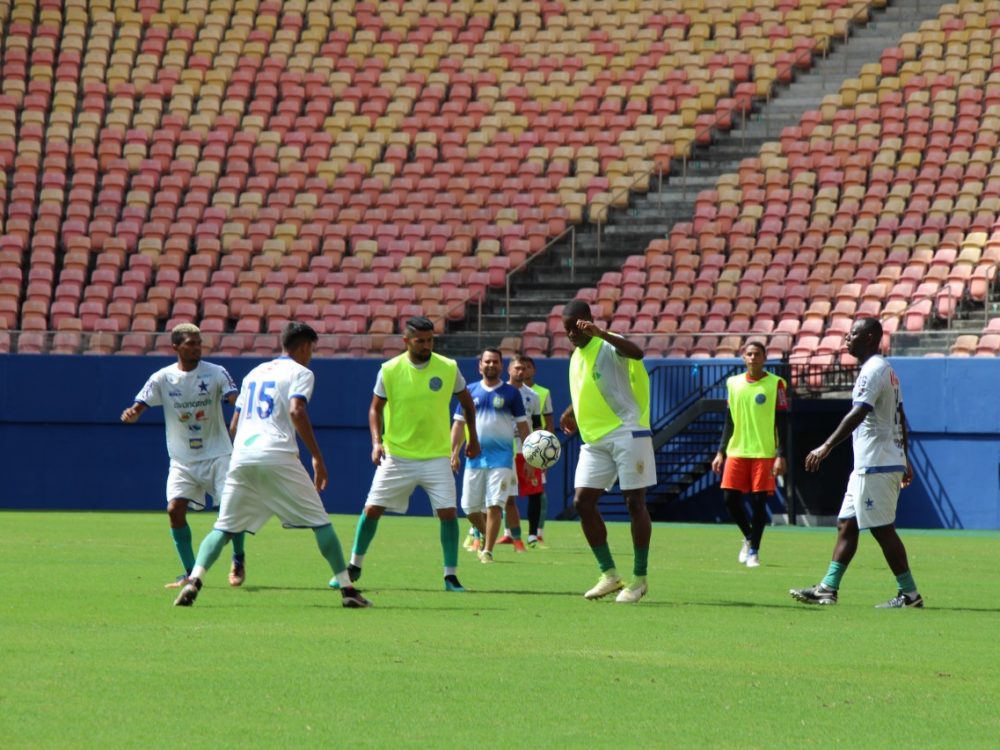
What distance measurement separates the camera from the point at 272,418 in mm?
11258

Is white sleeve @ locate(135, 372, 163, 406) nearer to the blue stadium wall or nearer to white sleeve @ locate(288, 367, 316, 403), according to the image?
white sleeve @ locate(288, 367, 316, 403)

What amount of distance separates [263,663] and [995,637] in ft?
14.8

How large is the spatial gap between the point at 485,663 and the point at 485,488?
8584 millimetres

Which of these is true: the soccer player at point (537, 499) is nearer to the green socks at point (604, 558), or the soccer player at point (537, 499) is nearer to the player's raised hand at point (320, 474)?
the green socks at point (604, 558)

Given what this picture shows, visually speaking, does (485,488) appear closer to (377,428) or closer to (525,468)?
(525,468)

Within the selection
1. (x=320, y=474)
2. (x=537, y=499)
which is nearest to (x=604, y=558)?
(x=320, y=474)

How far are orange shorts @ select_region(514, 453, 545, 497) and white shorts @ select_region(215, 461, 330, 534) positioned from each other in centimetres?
814

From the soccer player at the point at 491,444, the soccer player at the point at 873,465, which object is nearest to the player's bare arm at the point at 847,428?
the soccer player at the point at 873,465

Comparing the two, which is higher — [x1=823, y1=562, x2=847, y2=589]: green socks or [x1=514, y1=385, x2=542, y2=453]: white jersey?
[x1=514, y1=385, x2=542, y2=453]: white jersey

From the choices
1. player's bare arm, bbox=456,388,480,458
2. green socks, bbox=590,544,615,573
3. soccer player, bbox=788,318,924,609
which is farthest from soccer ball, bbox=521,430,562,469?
soccer player, bbox=788,318,924,609

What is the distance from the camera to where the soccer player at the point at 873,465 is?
38.3 feet

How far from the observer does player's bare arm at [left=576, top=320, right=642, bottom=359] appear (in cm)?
1138

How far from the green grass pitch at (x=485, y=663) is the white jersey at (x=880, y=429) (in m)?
1.03

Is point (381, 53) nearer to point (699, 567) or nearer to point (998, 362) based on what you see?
point (998, 362)
